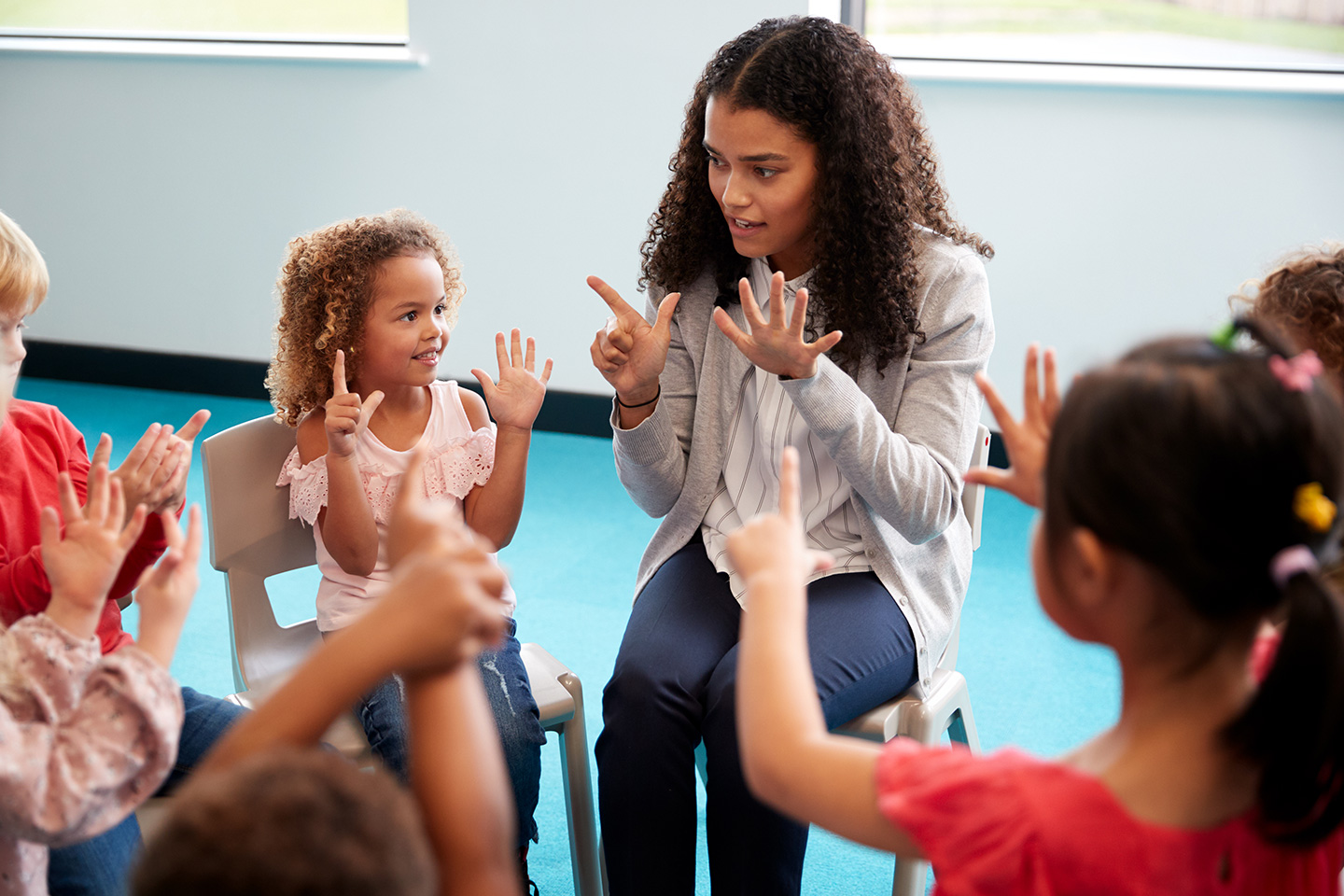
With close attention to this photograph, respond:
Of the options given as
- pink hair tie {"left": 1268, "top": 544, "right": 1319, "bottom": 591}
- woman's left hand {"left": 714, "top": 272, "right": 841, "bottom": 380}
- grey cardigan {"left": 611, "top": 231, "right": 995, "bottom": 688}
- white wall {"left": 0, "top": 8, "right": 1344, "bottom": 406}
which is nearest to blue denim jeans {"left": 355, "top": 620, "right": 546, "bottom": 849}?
grey cardigan {"left": 611, "top": 231, "right": 995, "bottom": 688}

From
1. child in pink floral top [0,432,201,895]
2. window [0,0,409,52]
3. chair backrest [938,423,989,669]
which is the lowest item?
chair backrest [938,423,989,669]

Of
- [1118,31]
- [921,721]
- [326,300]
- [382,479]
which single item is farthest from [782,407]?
[1118,31]

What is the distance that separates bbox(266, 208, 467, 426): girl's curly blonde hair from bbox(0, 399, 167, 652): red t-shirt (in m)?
0.27

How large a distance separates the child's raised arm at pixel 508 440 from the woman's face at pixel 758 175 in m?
0.33

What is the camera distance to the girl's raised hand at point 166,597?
95 centimetres

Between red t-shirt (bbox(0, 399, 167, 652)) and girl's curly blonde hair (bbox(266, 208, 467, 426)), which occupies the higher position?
girl's curly blonde hair (bbox(266, 208, 467, 426))

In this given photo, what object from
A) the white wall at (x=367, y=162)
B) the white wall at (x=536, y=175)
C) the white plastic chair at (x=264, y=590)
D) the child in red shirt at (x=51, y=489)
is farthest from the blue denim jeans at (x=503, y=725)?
the white wall at (x=367, y=162)

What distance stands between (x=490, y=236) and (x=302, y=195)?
699mm

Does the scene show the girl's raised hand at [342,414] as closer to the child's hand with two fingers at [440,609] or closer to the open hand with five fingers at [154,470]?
the open hand with five fingers at [154,470]

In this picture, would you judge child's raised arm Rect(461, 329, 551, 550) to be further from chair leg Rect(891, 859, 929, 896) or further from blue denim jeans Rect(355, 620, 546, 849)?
chair leg Rect(891, 859, 929, 896)

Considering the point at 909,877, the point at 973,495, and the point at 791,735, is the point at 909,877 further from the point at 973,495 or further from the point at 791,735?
the point at 791,735

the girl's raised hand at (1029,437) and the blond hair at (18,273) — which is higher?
the blond hair at (18,273)

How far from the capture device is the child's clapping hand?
1001 mm

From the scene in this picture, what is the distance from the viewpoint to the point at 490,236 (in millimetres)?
3734
